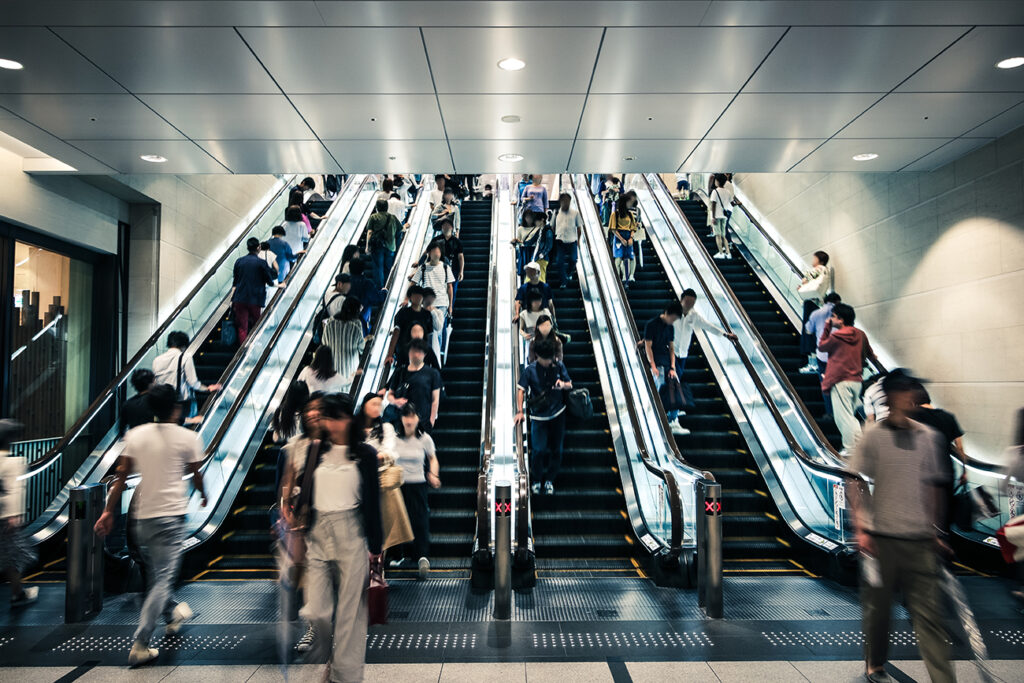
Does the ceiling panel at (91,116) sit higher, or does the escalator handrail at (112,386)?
the ceiling panel at (91,116)

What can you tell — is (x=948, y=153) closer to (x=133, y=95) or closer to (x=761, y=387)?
(x=761, y=387)

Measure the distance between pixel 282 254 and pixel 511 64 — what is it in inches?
284

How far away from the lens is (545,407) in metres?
7.09

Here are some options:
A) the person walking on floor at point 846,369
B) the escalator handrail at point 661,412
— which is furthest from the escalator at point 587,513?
the person walking on floor at point 846,369

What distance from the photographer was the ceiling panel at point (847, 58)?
5.11 meters

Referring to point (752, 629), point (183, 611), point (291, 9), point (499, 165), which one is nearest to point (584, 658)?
point (752, 629)

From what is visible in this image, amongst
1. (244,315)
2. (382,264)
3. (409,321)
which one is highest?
(382,264)

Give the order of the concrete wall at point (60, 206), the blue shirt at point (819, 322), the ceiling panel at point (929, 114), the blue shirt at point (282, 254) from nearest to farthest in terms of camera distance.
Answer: the ceiling panel at point (929, 114), the concrete wall at point (60, 206), the blue shirt at point (819, 322), the blue shirt at point (282, 254)

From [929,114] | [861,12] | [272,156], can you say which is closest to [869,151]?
[929,114]

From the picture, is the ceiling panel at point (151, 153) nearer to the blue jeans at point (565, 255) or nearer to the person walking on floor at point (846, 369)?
the blue jeans at point (565, 255)

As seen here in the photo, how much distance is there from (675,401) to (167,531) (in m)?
5.63

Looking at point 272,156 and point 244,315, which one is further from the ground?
point 272,156

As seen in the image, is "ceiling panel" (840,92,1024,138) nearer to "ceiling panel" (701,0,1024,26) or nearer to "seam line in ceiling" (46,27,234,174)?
"ceiling panel" (701,0,1024,26)

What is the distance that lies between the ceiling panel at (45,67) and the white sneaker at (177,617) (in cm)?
426
